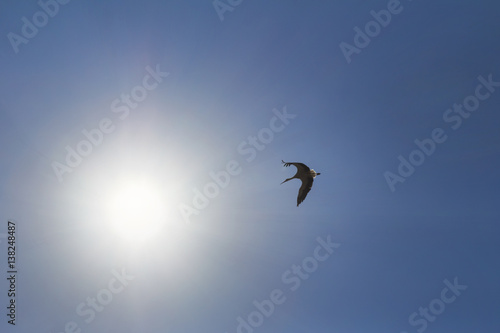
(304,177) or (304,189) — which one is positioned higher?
(304,177)

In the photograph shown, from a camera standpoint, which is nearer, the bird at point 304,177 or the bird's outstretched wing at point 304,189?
the bird at point 304,177

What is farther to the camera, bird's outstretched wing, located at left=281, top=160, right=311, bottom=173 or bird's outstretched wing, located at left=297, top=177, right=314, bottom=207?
bird's outstretched wing, located at left=297, top=177, right=314, bottom=207

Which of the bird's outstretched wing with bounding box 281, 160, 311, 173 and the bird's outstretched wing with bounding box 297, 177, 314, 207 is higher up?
the bird's outstretched wing with bounding box 281, 160, 311, 173

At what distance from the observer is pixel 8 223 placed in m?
30.9

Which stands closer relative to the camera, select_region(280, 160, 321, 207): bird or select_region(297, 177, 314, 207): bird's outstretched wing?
select_region(280, 160, 321, 207): bird

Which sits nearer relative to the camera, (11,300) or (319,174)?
(319,174)

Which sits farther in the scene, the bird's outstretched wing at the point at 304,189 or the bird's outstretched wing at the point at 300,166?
the bird's outstretched wing at the point at 304,189

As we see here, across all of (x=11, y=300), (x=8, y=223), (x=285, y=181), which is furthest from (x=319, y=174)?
(x=11, y=300)

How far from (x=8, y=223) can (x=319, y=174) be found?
33.2 meters

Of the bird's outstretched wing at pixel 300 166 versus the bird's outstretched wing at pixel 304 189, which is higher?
the bird's outstretched wing at pixel 300 166

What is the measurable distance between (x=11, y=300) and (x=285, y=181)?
32.4 metres

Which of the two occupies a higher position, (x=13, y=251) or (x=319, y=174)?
(x=13, y=251)

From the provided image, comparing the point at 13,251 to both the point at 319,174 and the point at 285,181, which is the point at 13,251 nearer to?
the point at 285,181

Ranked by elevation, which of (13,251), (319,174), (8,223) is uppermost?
(8,223)
